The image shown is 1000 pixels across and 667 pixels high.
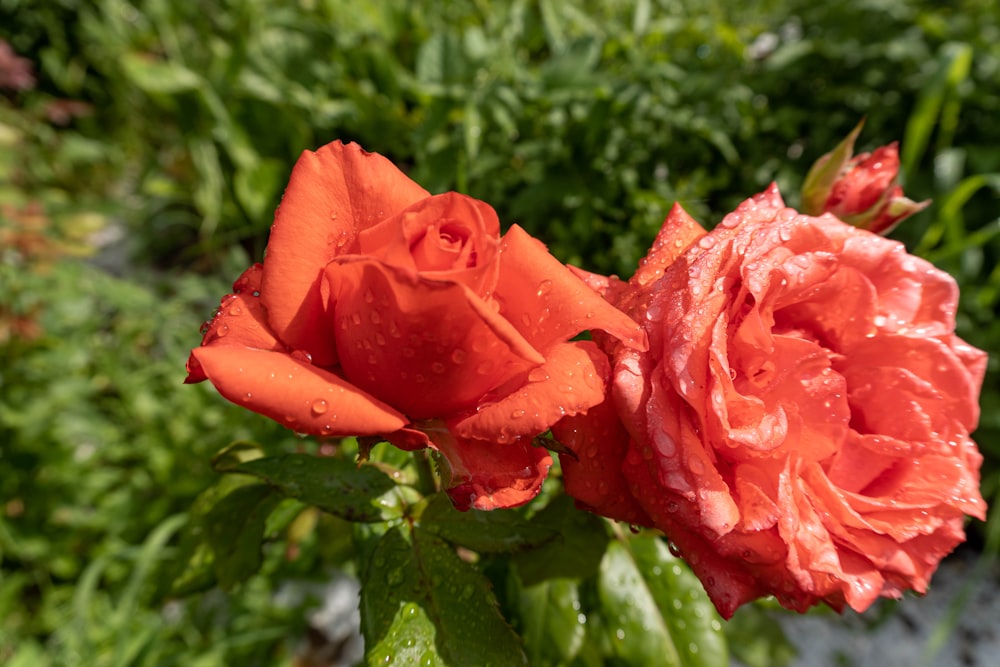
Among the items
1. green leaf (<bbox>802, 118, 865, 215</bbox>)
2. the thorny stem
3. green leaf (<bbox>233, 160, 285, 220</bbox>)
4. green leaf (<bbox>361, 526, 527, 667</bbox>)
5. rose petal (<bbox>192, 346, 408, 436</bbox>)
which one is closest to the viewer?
rose petal (<bbox>192, 346, 408, 436</bbox>)

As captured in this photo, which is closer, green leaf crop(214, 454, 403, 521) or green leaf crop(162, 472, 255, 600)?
green leaf crop(214, 454, 403, 521)

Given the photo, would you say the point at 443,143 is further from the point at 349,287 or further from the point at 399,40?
the point at 349,287

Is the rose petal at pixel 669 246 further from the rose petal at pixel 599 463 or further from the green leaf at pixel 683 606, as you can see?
the green leaf at pixel 683 606

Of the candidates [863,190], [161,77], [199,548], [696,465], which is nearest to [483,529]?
[696,465]

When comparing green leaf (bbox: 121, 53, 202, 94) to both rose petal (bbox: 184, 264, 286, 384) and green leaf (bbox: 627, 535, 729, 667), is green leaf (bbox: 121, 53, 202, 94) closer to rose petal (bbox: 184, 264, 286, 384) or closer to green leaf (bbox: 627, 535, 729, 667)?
rose petal (bbox: 184, 264, 286, 384)

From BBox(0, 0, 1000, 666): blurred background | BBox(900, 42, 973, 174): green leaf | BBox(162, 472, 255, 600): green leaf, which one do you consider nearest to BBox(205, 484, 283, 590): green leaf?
BBox(162, 472, 255, 600): green leaf

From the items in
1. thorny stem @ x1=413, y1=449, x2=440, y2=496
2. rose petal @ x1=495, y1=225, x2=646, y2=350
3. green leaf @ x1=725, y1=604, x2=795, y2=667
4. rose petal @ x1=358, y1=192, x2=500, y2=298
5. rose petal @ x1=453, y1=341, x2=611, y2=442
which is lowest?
green leaf @ x1=725, y1=604, x2=795, y2=667

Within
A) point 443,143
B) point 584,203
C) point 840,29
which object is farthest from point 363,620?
point 840,29
